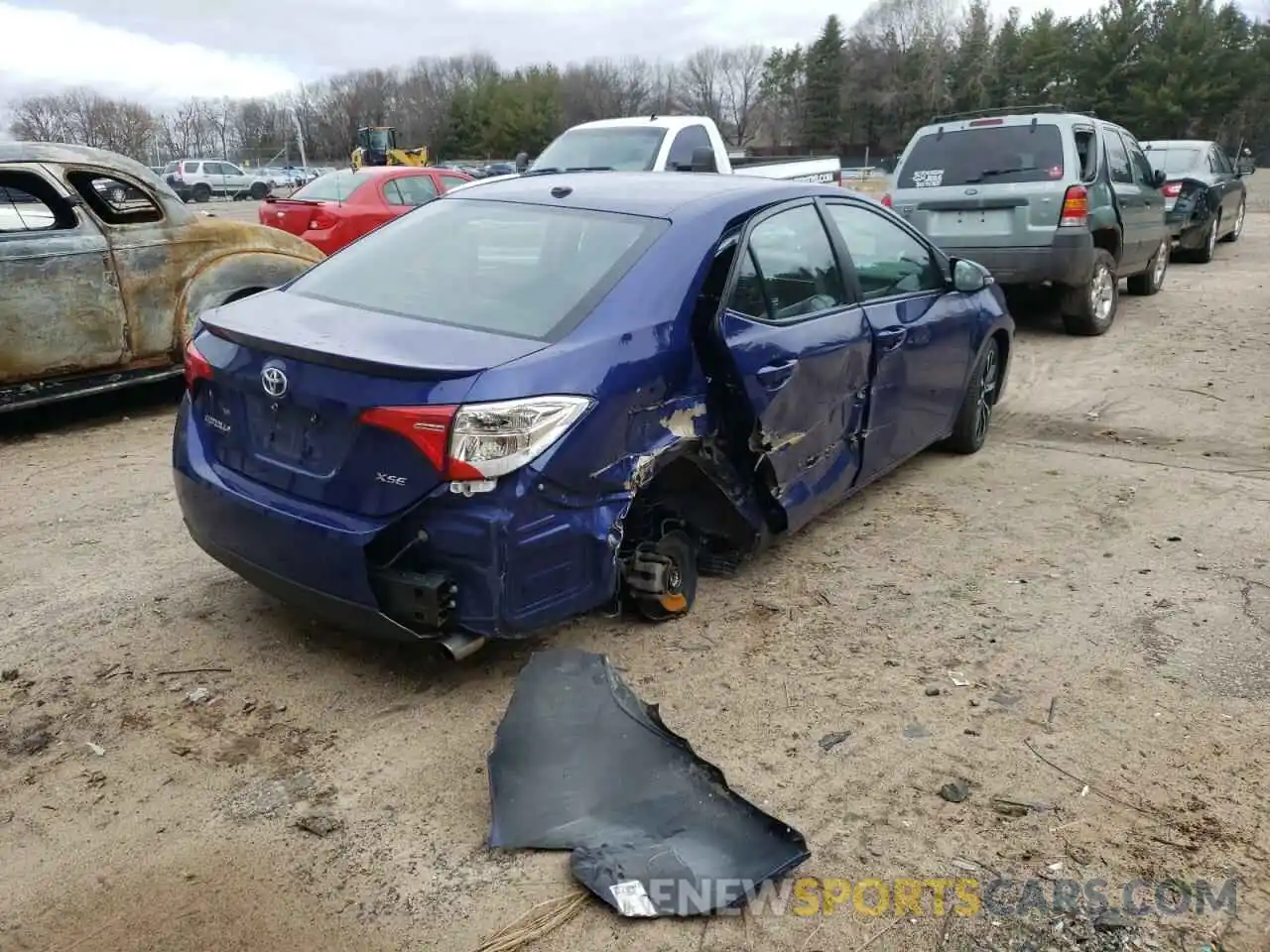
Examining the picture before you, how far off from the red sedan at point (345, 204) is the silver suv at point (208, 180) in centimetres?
3278

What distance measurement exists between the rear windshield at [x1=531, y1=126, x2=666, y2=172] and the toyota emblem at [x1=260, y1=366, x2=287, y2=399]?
303 inches

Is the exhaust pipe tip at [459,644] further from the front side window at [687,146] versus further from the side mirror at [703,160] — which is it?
the side mirror at [703,160]

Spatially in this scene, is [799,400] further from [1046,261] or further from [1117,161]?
[1117,161]

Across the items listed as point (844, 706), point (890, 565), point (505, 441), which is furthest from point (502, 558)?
point (890, 565)

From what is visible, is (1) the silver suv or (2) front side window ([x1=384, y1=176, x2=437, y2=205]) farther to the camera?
(1) the silver suv

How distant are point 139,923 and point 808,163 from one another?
1308cm

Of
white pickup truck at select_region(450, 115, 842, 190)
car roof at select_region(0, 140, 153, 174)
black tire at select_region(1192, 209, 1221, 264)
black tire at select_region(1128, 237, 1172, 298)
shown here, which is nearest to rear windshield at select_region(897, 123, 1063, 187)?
white pickup truck at select_region(450, 115, 842, 190)

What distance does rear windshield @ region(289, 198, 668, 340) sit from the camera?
337 cm

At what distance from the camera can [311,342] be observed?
313 cm

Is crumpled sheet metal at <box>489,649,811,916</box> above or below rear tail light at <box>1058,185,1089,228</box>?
below

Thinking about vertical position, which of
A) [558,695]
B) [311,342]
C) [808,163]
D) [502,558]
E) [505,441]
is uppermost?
[808,163]

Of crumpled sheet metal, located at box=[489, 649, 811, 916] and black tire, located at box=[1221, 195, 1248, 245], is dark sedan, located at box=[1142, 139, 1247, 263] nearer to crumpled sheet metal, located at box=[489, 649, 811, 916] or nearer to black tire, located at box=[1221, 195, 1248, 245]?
black tire, located at box=[1221, 195, 1248, 245]

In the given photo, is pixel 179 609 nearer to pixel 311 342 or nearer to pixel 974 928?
pixel 311 342

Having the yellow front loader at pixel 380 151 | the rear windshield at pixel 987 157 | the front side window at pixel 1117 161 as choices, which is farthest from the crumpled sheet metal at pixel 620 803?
the yellow front loader at pixel 380 151
